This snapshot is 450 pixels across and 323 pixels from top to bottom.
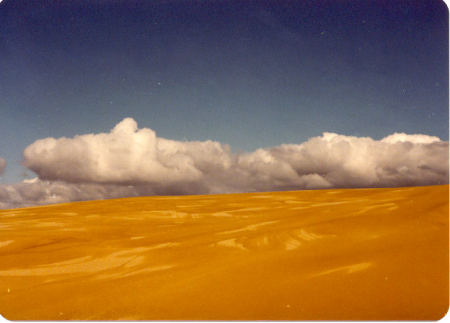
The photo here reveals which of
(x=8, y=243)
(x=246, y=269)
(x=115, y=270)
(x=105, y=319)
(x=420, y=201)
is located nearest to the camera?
(x=105, y=319)

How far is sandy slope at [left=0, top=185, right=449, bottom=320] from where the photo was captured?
1772 mm

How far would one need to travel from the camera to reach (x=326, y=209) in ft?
11.9

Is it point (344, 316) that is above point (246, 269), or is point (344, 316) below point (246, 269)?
below

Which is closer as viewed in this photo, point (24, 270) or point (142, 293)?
point (142, 293)

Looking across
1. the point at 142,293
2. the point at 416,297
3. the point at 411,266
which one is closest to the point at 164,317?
the point at 142,293

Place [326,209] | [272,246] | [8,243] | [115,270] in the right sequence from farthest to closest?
[326,209] → [8,243] → [272,246] → [115,270]

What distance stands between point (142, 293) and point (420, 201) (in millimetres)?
3015

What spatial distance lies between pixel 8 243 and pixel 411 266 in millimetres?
3552

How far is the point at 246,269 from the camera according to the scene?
6.88ft

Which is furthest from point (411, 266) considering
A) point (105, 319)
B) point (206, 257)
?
point (105, 319)

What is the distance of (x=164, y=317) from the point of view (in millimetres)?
1800

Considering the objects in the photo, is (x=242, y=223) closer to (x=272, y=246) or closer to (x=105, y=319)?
(x=272, y=246)

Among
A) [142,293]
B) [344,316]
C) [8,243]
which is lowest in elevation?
[344,316]

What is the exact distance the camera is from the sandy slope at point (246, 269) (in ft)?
5.82
